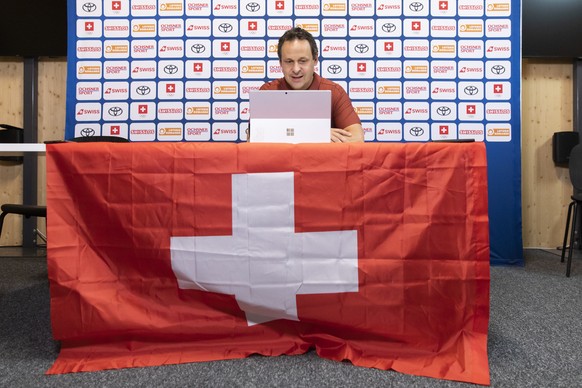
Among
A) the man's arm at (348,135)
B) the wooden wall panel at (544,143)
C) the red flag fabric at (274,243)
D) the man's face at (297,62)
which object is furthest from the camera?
the wooden wall panel at (544,143)

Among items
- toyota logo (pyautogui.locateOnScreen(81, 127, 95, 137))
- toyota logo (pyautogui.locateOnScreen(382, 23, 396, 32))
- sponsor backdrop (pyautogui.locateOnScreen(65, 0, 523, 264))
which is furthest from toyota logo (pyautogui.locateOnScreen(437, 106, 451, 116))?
toyota logo (pyautogui.locateOnScreen(81, 127, 95, 137))

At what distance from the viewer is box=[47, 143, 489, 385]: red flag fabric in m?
1.13

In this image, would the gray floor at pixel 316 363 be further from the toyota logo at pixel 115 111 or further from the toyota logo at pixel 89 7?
the toyota logo at pixel 89 7

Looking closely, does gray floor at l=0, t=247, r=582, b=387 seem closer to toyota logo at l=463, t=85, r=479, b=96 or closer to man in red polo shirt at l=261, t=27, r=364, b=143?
man in red polo shirt at l=261, t=27, r=364, b=143

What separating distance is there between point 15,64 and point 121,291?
3.23 metres

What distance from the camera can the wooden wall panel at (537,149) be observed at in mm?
3394

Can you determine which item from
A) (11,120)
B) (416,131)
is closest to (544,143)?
(416,131)

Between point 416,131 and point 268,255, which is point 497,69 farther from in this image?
point 268,255

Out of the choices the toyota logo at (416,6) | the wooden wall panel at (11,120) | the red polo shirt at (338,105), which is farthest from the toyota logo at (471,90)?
the wooden wall panel at (11,120)

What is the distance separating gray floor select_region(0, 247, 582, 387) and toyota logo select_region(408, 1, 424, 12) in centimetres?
203

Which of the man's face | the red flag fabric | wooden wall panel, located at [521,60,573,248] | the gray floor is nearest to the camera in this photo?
the gray floor

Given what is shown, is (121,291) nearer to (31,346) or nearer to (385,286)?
(31,346)

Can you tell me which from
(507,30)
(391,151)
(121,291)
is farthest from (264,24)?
(121,291)

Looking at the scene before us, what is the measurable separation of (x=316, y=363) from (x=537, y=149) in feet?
10.3
